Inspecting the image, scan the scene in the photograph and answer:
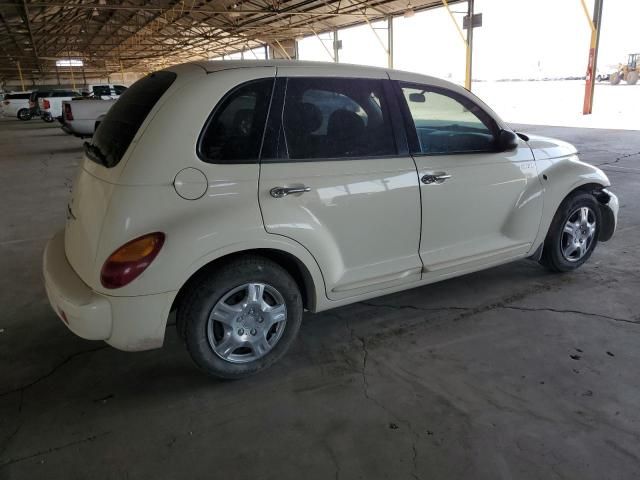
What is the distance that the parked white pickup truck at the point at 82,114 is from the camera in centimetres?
1326

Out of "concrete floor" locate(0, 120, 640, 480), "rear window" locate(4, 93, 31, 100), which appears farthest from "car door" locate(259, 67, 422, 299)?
"rear window" locate(4, 93, 31, 100)

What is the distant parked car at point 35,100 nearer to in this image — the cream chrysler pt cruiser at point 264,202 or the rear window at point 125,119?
the rear window at point 125,119

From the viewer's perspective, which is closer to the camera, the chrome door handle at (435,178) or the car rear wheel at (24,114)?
the chrome door handle at (435,178)

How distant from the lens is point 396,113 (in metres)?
3.14

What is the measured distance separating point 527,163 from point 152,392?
3.00m

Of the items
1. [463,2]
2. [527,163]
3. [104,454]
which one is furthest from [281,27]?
[104,454]

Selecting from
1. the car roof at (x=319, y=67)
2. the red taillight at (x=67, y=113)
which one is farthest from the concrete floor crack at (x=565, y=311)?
the red taillight at (x=67, y=113)

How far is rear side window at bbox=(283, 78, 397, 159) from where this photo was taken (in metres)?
2.82

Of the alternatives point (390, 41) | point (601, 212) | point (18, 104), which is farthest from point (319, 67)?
point (18, 104)

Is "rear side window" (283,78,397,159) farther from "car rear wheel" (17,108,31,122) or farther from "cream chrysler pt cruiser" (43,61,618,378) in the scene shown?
"car rear wheel" (17,108,31,122)

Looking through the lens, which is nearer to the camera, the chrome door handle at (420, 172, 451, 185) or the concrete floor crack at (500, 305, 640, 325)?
the chrome door handle at (420, 172, 451, 185)

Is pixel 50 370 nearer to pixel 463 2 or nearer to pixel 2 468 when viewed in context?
pixel 2 468

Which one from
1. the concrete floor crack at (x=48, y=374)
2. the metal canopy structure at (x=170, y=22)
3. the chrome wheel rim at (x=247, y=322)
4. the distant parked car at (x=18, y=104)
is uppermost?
the metal canopy structure at (x=170, y=22)

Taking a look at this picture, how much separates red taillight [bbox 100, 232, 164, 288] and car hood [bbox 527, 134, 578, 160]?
9.44ft
